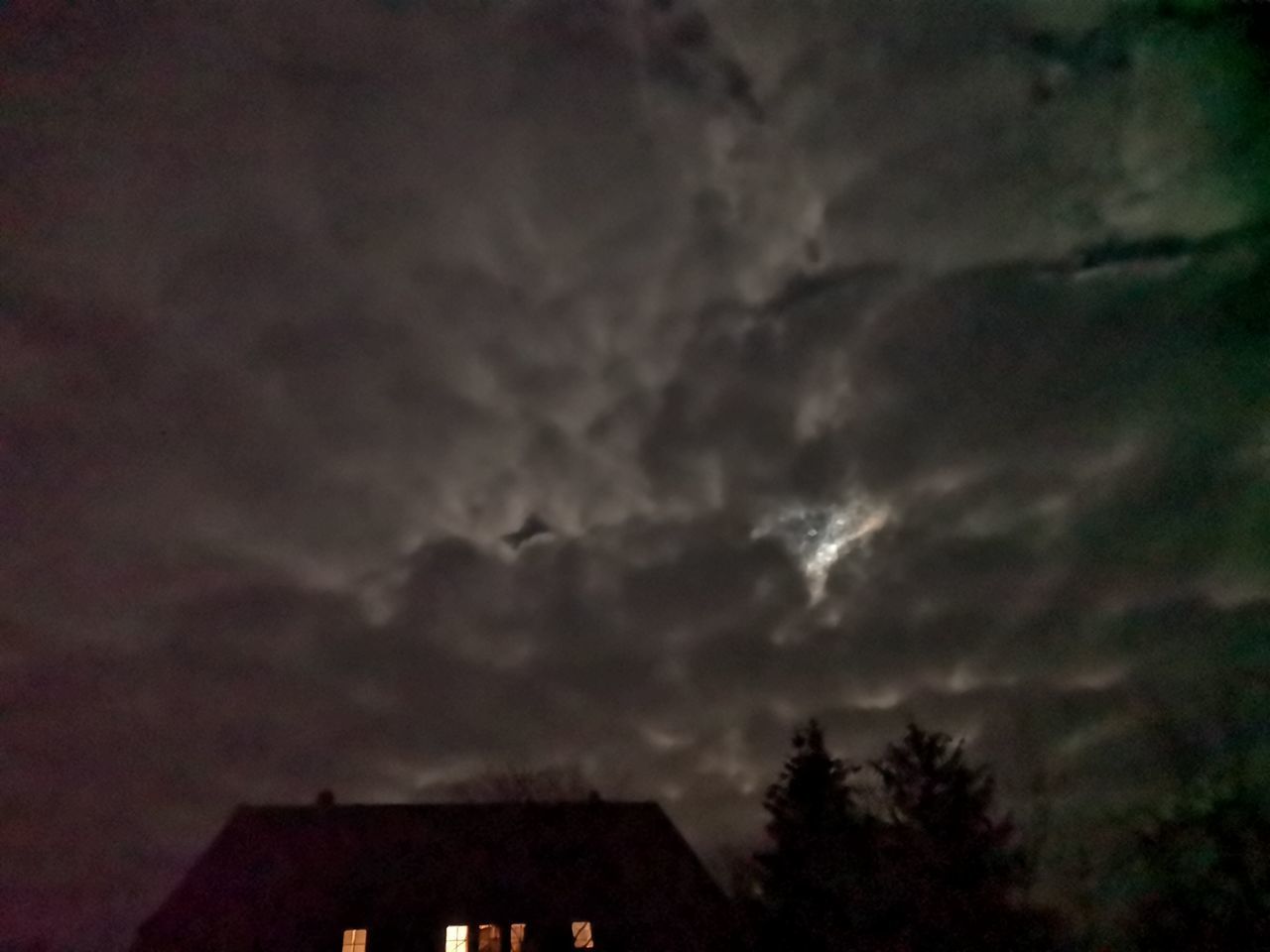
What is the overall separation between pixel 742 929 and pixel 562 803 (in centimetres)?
1484

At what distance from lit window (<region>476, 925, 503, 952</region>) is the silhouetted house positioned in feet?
0.12

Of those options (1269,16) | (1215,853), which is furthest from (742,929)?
(1269,16)

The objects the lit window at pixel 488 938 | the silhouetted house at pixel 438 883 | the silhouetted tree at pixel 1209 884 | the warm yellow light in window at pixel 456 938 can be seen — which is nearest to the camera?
the silhouetted tree at pixel 1209 884

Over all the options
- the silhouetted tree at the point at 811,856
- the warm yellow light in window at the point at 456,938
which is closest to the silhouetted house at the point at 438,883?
the warm yellow light in window at the point at 456,938

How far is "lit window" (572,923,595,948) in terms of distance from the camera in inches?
1181

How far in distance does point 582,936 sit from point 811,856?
9682 millimetres

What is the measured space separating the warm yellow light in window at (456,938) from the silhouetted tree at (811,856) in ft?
31.9

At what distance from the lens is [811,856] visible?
24.5 m

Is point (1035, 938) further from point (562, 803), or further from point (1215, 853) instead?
point (562, 803)

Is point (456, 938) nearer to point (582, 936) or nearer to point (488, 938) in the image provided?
point (488, 938)

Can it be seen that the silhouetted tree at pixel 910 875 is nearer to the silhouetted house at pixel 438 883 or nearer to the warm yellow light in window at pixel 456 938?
the silhouetted house at pixel 438 883

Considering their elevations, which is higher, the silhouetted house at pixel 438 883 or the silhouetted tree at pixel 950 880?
the silhouetted house at pixel 438 883

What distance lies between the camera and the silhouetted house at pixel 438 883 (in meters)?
30.0

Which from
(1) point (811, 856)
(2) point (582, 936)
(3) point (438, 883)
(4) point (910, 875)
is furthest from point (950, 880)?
(3) point (438, 883)
